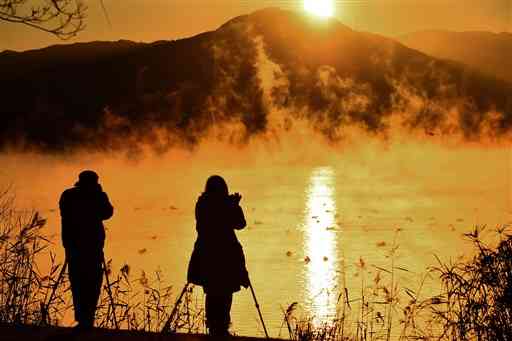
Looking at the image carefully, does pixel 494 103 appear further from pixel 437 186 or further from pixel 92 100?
pixel 92 100

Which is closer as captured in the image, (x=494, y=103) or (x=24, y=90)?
(x=494, y=103)

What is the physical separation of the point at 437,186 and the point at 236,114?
6166 centimetres

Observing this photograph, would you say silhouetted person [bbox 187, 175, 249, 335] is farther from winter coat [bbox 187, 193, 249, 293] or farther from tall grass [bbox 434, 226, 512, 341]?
tall grass [bbox 434, 226, 512, 341]

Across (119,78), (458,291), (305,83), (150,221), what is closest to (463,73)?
(305,83)

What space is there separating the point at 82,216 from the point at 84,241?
0.34 meters

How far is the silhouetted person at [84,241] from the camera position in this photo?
29.2 feet

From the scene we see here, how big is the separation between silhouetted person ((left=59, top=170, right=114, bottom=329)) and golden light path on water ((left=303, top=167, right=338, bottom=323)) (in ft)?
Result: 60.5

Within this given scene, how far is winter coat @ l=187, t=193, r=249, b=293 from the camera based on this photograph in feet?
28.0

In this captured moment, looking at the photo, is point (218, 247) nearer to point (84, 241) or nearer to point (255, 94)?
point (84, 241)

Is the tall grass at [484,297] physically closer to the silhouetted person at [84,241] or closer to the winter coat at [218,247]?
the winter coat at [218,247]

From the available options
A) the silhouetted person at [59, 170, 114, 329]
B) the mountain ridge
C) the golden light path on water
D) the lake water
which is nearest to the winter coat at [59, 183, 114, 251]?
the silhouetted person at [59, 170, 114, 329]

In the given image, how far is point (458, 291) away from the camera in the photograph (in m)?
9.51

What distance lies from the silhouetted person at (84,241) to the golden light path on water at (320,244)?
18439 millimetres

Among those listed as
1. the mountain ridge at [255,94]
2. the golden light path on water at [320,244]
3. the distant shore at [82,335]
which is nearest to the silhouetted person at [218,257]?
the distant shore at [82,335]
